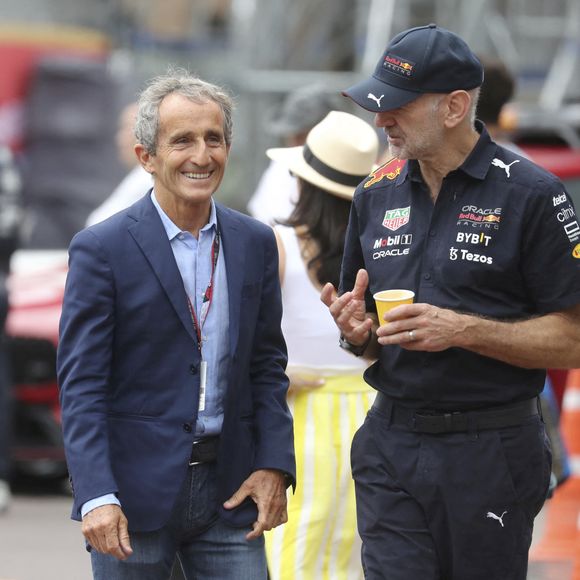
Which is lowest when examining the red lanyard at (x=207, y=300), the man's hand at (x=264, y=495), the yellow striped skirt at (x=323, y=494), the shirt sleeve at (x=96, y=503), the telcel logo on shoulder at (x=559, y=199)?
the yellow striped skirt at (x=323, y=494)

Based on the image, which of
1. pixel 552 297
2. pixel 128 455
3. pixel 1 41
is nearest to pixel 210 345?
pixel 128 455

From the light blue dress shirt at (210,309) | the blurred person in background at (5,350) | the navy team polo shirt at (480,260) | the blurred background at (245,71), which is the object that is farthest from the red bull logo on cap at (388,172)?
the blurred background at (245,71)

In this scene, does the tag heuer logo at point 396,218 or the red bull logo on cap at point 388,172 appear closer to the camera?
the tag heuer logo at point 396,218

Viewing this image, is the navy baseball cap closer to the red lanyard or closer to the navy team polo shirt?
the navy team polo shirt

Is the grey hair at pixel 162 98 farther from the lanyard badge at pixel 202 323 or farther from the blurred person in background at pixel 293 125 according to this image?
Answer: the blurred person in background at pixel 293 125

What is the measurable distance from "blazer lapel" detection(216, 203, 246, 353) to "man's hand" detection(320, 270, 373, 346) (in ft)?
0.79

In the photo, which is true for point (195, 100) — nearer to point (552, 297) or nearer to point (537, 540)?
point (552, 297)

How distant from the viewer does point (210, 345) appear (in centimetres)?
410

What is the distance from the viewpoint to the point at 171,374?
4031 millimetres

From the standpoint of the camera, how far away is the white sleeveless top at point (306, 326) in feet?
17.1

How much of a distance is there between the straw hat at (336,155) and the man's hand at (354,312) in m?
1.08

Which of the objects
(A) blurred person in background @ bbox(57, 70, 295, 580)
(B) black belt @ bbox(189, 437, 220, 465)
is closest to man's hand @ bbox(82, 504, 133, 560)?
(A) blurred person in background @ bbox(57, 70, 295, 580)

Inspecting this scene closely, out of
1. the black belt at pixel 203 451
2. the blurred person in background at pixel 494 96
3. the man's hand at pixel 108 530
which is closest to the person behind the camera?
the man's hand at pixel 108 530

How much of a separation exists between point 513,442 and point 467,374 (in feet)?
0.72
